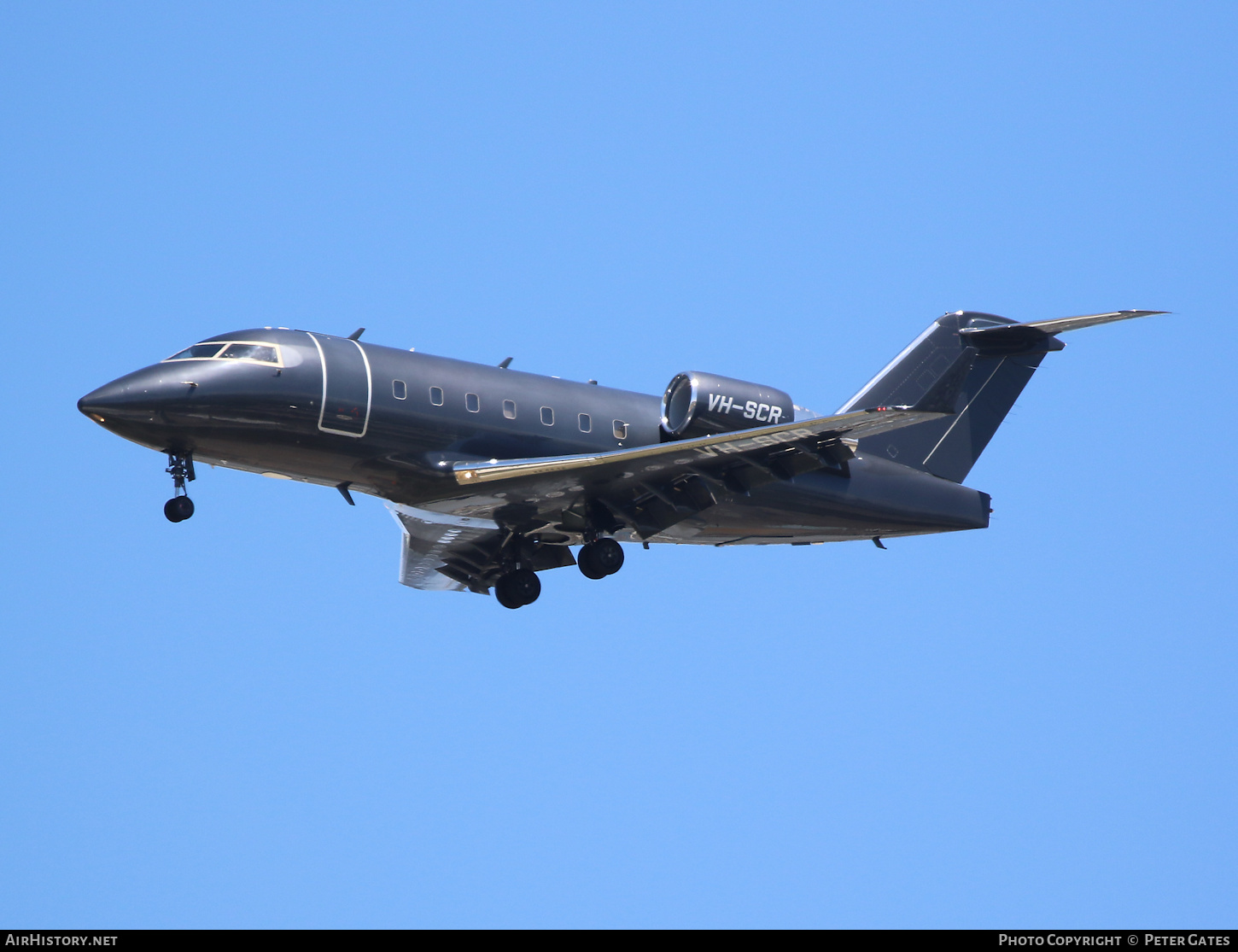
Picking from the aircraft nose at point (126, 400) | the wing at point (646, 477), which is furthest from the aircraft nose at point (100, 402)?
the wing at point (646, 477)

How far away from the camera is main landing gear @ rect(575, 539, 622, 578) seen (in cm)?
2508

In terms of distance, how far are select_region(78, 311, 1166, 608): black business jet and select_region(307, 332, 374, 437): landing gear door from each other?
0.09 ft

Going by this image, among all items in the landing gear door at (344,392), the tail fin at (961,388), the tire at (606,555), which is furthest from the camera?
the tail fin at (961,388)

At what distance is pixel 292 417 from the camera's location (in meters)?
22.7

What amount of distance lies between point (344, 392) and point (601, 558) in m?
5.24

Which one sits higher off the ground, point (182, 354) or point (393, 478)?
point (182, 354)

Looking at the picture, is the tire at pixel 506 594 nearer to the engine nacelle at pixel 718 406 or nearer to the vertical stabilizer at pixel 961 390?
the engine nacelle at pixel 718 406

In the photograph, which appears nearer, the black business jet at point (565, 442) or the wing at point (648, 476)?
the black business jet at point (565, 442)

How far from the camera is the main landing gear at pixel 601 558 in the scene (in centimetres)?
2508

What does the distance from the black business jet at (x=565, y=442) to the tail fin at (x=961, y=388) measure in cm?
4

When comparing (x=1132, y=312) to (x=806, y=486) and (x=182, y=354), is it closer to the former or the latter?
(x=806, y=486)

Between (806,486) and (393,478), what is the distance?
295 inches

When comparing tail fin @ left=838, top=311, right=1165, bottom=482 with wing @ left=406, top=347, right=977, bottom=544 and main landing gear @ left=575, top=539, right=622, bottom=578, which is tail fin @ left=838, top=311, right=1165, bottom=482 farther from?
main landing gear @ left=575, top=539, right=622, bottom=578
